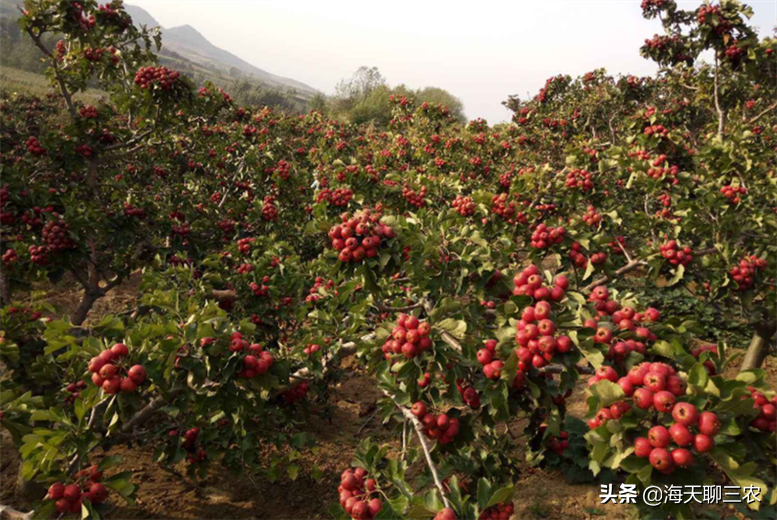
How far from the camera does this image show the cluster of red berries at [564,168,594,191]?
5911mm

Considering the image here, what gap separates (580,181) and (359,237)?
433cm

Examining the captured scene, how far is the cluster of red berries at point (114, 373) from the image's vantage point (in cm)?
252

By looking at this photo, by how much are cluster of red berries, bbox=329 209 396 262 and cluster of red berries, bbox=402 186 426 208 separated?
3.14m

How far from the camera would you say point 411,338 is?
2.63 m

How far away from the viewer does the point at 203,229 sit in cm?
702

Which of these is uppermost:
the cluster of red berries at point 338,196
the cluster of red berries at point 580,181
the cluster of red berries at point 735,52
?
the cluster of red berries at point 735,52

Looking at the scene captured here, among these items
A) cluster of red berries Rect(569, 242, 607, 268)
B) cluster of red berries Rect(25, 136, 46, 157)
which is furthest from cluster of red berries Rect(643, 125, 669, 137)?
cluster of red berries Rect(25, 136, 46, 157)

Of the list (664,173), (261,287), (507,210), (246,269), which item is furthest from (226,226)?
A: (664,173)

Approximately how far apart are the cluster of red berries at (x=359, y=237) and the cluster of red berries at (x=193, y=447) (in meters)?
3.09

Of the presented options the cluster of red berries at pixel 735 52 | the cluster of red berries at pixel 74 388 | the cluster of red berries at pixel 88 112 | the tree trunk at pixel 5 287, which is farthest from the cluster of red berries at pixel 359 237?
the cluster of red berries at pixel 735 52

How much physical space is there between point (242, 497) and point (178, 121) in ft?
19.3

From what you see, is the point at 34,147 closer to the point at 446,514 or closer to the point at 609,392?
the point at 446,514

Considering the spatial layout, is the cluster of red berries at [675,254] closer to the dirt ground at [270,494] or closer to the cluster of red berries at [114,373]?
the dirt ground at [270,494]

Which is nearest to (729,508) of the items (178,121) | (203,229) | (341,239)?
(341,239)
